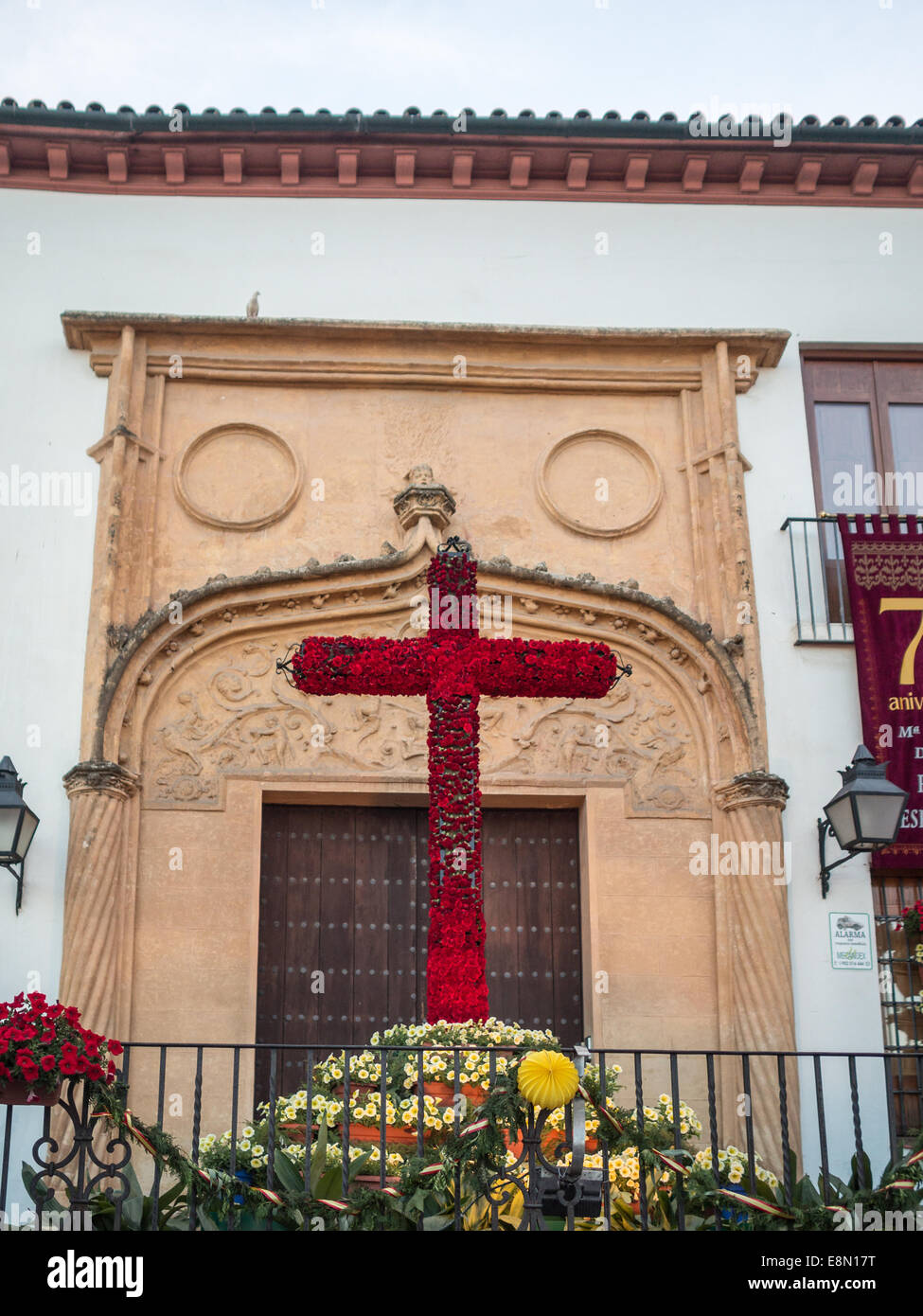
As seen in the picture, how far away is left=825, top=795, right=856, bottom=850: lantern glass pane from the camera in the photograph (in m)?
8.77

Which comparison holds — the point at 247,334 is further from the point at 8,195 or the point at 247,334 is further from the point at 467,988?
the point at 467,988

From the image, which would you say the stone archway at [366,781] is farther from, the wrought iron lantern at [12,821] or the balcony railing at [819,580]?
the balcony railing at [819,580]

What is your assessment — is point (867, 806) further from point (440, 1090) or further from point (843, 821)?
point (440, 1090)

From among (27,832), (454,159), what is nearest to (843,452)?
(454,159)

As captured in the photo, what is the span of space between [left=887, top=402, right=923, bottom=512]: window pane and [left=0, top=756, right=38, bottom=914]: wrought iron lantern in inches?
256

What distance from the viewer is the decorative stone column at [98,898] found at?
8891 mm

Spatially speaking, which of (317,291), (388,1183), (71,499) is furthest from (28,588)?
(388,1183)

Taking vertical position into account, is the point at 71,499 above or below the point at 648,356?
below

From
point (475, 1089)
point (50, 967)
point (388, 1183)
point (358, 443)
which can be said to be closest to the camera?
point (388, 1183)

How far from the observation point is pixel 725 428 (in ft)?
34.6

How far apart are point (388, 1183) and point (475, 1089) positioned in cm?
76

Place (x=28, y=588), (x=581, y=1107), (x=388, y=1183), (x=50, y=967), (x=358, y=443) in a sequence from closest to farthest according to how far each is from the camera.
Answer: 1. (x=581, y=1107)
2. (x=388, y=1183)
3. (x=50, y=967)
4. (x=28, y=588)
5. (x=358, y=443)

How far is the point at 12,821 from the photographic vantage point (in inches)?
343

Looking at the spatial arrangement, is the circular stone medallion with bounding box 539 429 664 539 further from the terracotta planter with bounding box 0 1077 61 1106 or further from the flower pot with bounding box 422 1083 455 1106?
the terracotta planter with bounding box 0 1077 61 1106
